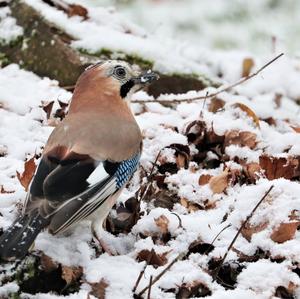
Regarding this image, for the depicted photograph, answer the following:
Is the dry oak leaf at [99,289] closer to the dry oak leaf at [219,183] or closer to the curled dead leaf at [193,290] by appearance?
the curled dead leaf at [193,290]

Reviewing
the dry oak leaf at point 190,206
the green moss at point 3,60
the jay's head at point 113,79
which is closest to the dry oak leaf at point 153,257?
the dry oak leaf at point 190,206

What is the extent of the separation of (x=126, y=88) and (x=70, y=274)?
132 cm

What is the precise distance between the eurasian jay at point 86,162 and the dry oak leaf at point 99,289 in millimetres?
276

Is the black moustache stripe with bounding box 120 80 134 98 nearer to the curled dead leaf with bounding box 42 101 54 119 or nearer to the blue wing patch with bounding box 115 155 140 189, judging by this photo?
the blue wing patch with bounding box 115 155 140 189

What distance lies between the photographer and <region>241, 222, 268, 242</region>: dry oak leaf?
376 cm

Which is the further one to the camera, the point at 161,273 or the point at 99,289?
the point at 99,289

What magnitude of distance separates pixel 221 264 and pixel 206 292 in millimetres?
148

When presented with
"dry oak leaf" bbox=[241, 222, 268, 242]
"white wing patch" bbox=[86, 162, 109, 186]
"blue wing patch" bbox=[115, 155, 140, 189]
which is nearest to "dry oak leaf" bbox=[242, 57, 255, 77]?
"blue wing patch" bbox=[115, 155, 140, 189]

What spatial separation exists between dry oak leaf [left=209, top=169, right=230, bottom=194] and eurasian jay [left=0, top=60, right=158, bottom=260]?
45 centimetres

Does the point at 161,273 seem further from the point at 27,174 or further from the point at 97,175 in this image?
the point at 27,174

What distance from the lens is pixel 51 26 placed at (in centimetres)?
582

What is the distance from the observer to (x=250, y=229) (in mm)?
3777

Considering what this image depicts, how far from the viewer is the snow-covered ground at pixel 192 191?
3.46 m

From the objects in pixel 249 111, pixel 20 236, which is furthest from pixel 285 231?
pixel 249 111
